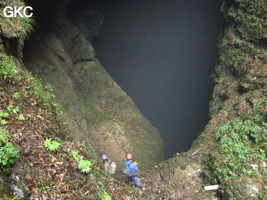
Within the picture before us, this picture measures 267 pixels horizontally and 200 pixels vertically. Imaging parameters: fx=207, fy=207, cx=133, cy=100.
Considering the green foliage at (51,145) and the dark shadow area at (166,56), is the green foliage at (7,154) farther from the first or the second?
the dark shadow area at (166,56)

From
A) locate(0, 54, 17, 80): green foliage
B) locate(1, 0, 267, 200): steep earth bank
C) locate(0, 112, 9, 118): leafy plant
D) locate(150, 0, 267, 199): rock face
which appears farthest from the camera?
locate(1, 0, 267, 200): steep earth bank

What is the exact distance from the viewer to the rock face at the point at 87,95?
1175 cm

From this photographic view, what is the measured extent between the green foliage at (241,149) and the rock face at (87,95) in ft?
20.9

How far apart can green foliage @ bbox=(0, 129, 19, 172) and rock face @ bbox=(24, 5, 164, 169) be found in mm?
7150

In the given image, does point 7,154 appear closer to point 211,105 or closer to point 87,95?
point 87,95

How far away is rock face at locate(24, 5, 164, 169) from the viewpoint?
11.8 meters

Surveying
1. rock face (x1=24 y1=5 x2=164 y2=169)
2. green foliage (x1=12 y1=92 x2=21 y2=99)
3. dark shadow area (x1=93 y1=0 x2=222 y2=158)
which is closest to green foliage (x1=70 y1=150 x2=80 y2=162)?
green foliage (x1=12 y1=92 x2=21 y2=99)

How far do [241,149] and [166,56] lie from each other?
2060cm

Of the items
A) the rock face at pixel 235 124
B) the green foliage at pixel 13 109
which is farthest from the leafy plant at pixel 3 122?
the rock face at pixel 235 124

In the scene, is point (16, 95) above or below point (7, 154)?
above

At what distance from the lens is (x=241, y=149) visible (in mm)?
8055

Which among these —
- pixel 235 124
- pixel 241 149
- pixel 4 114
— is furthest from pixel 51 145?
pixel 235 124

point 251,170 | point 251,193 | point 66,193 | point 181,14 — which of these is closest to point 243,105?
point 251,170

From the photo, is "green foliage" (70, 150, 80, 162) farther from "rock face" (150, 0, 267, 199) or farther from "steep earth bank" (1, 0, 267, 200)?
"rock face" (150, 0, 267, 199)
